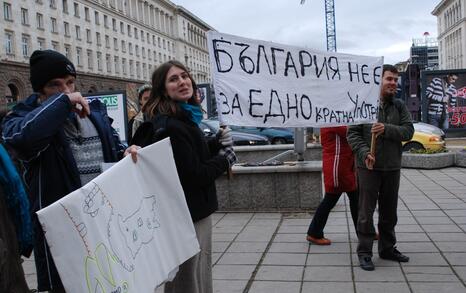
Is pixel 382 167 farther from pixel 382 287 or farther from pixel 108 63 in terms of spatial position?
pixel 108 63

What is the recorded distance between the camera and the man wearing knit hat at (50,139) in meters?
2.30

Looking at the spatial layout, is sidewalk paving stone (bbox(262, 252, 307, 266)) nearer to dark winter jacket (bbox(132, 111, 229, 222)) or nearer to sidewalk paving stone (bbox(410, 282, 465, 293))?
sidewalk paving stone (bbox(410, 282, 465, 293))

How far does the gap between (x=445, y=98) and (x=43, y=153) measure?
15.0m

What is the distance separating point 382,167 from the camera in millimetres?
4734

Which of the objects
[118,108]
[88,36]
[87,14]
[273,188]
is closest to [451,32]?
[87,14]

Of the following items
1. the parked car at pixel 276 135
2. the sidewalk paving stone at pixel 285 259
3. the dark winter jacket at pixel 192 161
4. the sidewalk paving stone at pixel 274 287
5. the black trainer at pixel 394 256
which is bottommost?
the sidewalk paving stone at pixel 274 287

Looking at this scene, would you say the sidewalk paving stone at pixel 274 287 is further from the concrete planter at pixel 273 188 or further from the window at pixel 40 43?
the window at pixel 40 43

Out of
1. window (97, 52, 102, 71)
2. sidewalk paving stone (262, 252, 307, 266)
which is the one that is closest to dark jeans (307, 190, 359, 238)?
sidewalk paving stone (262, 252, 307, 266)

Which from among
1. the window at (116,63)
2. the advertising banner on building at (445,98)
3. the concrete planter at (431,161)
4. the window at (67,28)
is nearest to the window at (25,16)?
the window at (67,28)

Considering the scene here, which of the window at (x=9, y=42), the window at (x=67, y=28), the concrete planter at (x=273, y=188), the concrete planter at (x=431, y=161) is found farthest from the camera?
the window at (x=67, y=28)

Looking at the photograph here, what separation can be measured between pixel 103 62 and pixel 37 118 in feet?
246

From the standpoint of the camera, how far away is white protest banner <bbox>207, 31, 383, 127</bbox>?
4062 mm

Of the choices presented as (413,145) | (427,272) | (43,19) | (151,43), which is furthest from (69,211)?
(151,43)

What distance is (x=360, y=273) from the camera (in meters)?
4.66
